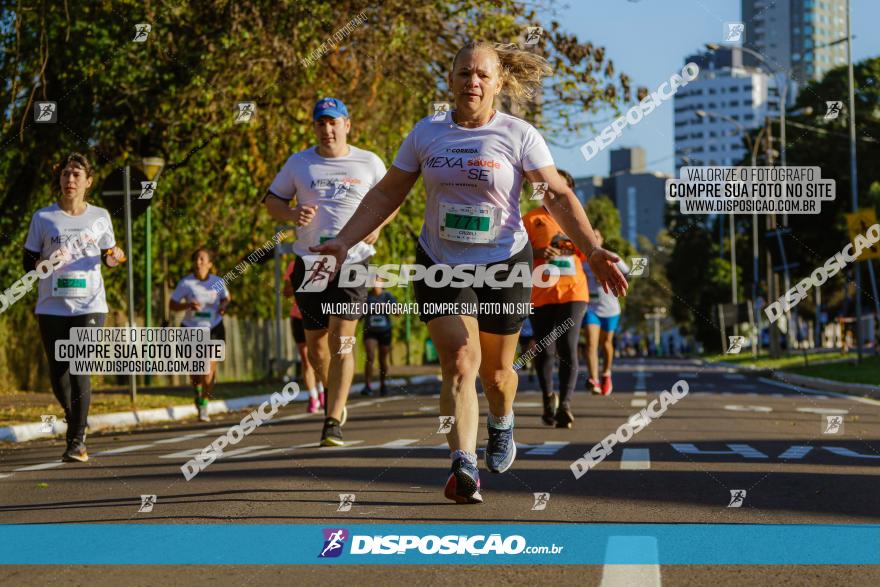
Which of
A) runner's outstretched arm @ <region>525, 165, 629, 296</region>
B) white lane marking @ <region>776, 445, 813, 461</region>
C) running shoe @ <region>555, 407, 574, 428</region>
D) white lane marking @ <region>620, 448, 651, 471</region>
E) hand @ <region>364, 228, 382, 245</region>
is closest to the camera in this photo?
runner's outstretched arm @ <region>525, 165, 629, 296</region>

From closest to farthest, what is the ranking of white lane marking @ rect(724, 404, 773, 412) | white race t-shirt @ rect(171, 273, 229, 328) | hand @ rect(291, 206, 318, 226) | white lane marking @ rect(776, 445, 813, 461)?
1. hand @ rect(291, 206, 318, 226)
2. white lane marking @ rect(776, 445, 813, 461)
3. white race t-shirt @ rect(171, 273, 229, 328)
4. white lane marking @ rect(724, 404, 773, 412)

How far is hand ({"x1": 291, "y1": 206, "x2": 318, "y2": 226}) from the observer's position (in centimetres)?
877

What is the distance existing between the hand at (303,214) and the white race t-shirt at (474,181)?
2.38m

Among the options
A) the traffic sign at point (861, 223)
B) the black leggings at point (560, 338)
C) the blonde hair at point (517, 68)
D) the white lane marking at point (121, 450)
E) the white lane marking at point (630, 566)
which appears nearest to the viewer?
the white lane marking at point (630, 566)

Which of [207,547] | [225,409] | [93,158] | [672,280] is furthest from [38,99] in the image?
[672,280]

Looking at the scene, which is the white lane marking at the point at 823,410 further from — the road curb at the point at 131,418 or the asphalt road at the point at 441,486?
the road curb at the point at 131,418

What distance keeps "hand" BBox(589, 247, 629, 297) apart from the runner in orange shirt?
5.54 metres

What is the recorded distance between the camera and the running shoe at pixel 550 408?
12039mm

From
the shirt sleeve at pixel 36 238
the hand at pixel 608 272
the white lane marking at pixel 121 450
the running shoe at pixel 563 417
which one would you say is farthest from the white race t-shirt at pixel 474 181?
the running shoe at pixel 563 417

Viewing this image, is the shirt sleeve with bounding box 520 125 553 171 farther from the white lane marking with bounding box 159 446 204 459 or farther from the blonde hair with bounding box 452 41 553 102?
the white lane marking with bounding box 159 446 204 459

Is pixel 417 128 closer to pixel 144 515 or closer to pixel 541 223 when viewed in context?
pixel 144 515

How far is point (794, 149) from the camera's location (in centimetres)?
5941

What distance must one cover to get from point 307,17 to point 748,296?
58.8 m

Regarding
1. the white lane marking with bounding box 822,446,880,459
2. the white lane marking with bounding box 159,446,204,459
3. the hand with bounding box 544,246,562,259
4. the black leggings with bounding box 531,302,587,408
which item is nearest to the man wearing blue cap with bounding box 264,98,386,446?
the white lane marking with bounding box 159,446,204,459
